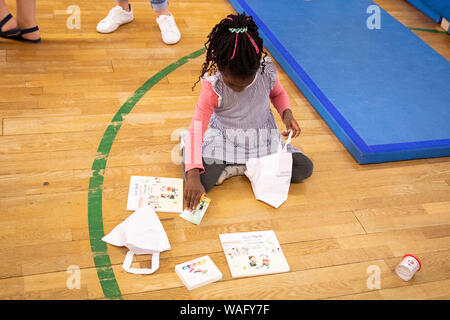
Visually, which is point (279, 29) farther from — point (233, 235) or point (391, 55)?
point (233, 235)

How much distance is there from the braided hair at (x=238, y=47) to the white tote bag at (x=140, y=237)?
688 mm

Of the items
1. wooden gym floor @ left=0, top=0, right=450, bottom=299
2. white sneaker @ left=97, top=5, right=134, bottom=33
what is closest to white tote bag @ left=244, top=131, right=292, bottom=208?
wooden gym floor @ left=0, top=0, right=450, bottom=299

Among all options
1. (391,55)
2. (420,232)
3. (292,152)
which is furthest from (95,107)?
(391,55)

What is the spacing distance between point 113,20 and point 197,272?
216 centimetres

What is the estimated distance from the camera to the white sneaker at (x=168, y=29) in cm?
325

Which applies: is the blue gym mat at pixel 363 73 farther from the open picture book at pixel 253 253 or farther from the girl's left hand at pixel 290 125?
the open picture book at pixel 253 253

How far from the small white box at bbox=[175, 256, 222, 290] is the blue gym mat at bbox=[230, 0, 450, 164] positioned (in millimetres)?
1050

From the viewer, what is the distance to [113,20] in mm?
3297

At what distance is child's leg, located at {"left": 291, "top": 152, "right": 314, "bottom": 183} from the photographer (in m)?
2.23

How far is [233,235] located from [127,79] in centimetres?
134

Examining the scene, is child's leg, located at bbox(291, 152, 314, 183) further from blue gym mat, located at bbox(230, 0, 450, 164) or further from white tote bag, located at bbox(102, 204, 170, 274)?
white tote bag, located at bbox(102, 204, 170, 274)

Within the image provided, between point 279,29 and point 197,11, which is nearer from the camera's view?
point 279,29

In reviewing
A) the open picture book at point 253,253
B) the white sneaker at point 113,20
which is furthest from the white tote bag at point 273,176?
the white sneaker at point 113,20

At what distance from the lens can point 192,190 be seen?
2016mm
